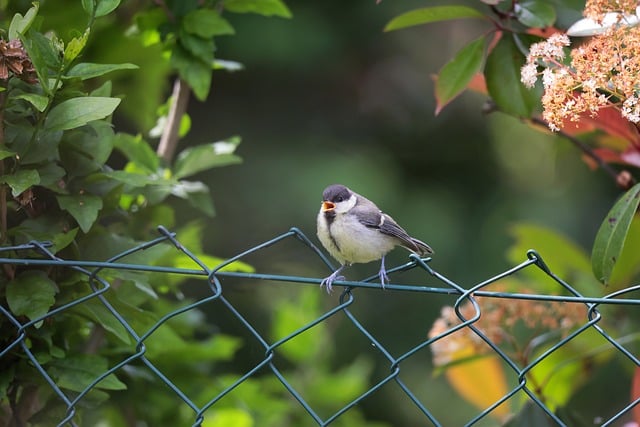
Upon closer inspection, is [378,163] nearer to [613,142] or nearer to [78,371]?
[613,142]

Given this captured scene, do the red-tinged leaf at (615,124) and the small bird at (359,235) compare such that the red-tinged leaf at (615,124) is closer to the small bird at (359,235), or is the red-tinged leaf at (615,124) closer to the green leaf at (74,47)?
the small bird at (359,235)

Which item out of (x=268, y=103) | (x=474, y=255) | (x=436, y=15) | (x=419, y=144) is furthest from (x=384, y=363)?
(x=436, y=15)

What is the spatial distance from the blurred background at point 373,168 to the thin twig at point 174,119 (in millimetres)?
2282

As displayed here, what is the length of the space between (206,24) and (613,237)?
1001mm

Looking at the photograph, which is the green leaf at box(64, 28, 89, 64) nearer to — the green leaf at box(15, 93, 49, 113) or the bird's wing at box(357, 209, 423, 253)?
the green leaf at box(15, 93, 49, 113)

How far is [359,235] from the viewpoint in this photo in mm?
2012

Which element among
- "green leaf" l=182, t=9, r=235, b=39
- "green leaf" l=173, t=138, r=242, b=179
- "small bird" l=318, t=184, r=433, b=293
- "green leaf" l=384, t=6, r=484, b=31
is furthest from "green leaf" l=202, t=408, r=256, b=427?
"green leaf" l=384, t=6, r=484, b=31

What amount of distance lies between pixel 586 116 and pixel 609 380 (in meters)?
2.49

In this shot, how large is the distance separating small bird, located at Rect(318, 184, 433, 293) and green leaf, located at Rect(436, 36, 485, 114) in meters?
0.34

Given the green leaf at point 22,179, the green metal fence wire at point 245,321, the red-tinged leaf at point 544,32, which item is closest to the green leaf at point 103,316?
the green metal fence wire at point 245,321

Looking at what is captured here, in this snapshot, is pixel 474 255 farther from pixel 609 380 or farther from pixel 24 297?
pixel 24 297

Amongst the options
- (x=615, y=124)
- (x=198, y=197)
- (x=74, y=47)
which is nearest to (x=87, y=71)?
(x=74, y=47)

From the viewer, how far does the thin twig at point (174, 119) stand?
2148 mm

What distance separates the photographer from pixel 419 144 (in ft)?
17.7
